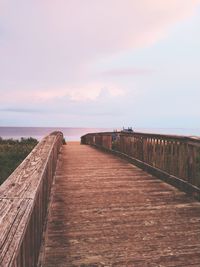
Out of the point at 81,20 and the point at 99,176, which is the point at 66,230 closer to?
the point at 99,176

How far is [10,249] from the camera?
1.98 meters

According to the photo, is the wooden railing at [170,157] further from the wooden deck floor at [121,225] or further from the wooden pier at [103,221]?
the wooden deck floor at [121,225]

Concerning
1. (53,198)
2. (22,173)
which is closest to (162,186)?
(53,198)

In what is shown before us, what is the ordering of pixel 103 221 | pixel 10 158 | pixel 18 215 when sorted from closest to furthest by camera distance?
pixel 18 215
pixel 103 221
pixel 10 158

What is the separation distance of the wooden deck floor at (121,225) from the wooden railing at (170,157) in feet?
0.98

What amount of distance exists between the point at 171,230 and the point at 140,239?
57 cm

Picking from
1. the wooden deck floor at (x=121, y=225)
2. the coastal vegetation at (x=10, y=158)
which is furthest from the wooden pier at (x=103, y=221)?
the coastal vegetation at (x=10, y=158)

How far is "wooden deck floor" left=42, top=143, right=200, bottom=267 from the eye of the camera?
4.18 m

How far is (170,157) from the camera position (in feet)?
27.5

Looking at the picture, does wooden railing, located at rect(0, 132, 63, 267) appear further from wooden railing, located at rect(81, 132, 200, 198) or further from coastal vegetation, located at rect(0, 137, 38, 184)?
coastal vegetation, located at rect(0, 137, 38, 184)

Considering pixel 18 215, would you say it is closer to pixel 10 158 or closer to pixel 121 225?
pixel 121 225

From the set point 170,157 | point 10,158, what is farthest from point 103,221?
point 10,158

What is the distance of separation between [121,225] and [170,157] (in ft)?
11.4

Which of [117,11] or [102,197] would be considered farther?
[117,11]
